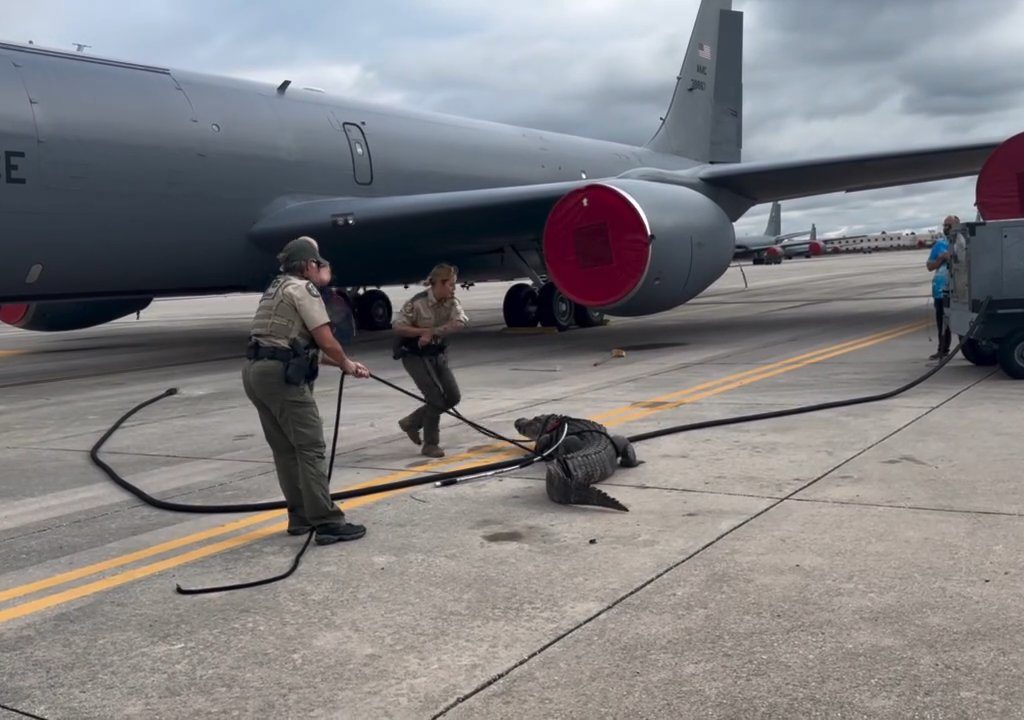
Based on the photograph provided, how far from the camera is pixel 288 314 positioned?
4742 mm

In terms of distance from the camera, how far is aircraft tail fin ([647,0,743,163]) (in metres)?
21.0

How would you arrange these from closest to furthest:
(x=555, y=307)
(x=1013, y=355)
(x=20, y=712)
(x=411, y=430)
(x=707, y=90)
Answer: (x=20, y=712) → (x=411, y=430) → (x=1013, y=355) → (x=555, y=307) → (x=707, y=90)

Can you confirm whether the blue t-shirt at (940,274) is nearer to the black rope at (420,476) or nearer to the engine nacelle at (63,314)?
the black rope at (420,476)

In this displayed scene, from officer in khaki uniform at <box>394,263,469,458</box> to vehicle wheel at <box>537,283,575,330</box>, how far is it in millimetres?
9408

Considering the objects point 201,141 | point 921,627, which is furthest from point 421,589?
point 201,141

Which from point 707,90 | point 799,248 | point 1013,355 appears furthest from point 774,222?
point 1013,355

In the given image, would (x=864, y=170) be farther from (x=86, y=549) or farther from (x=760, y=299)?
(x=86, y=549)

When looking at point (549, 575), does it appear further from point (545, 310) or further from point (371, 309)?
point (371, 309)

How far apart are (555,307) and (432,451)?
985cm

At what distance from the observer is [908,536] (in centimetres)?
423

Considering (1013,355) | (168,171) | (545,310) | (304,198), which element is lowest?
(1013,355)

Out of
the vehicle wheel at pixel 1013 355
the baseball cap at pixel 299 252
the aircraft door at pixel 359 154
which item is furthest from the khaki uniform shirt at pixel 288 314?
the aircraft door at pixel 359 154

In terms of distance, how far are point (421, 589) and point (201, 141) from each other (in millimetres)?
9468

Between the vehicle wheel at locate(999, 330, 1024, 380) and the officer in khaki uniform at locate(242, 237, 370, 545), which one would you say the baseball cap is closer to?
the officer in khaki uniform at locate(242, 237, 370, 545)
